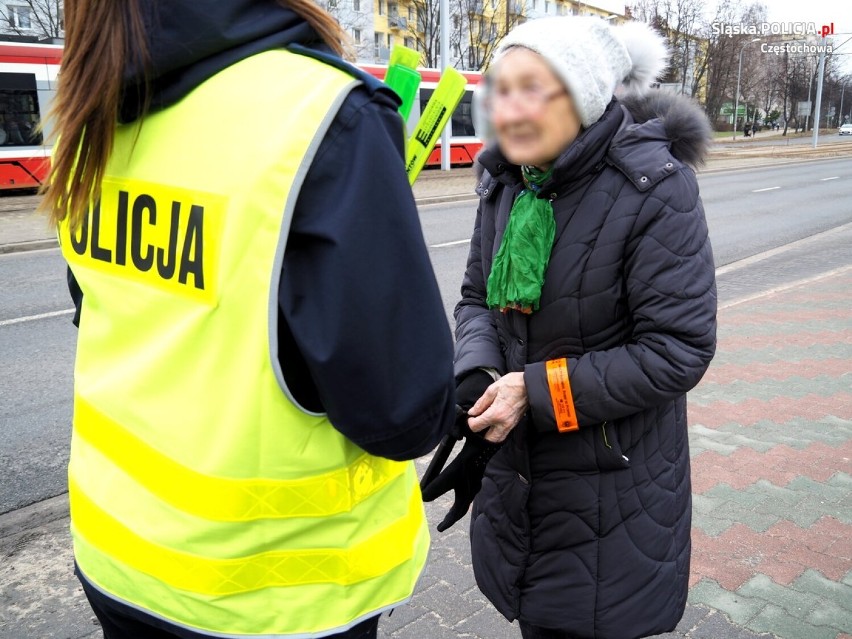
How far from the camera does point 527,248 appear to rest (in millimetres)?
1804

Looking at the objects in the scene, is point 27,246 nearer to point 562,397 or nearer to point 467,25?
point 562,397

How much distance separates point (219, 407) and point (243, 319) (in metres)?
0.15

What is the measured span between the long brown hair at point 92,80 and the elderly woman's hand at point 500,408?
0.84 metres

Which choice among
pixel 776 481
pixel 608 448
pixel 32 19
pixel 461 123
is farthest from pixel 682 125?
pixel 32 19

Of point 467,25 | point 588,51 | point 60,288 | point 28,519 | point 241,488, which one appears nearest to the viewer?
point 241,488

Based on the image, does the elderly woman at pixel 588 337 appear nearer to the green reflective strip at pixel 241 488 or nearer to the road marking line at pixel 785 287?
the green reflective strip at pixel 241 488

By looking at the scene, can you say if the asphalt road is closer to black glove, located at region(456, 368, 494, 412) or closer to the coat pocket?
black glove, located at region(456, 368, 494, 412)

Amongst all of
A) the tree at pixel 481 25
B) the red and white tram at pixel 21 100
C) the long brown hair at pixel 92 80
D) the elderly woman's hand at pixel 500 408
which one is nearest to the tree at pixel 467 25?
the tree at pixel 481 25

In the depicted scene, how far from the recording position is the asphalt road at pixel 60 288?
4453mm

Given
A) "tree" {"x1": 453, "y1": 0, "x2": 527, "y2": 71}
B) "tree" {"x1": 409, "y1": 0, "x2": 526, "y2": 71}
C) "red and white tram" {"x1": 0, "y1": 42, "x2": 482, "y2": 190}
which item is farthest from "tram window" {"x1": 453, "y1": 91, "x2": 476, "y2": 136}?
"tree" {"x1": 453, "y1": 0, "x2": 527, "y2": 71}

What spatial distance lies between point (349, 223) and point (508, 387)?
84cm

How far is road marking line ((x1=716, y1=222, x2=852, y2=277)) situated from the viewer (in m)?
9.42

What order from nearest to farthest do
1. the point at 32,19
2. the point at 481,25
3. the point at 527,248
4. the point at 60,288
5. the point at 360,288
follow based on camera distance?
the point at 360,288
the point at 527,248
the point at 60,288
the point at 32,19
the point at 481,25

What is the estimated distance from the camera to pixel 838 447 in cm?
416
